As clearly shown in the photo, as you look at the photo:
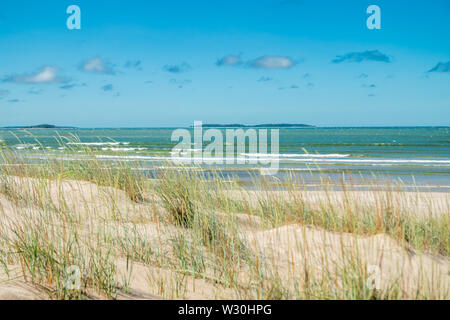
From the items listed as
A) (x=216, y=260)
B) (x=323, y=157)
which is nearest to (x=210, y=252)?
(x=216, y=260)

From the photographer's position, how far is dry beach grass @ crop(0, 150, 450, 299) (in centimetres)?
280

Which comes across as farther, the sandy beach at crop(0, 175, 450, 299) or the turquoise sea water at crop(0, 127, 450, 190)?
the turquoise sea water at crop(0, 127, 450, 190)

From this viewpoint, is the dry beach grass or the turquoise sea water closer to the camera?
the dry beach grass

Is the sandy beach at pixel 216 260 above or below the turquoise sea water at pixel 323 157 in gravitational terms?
below

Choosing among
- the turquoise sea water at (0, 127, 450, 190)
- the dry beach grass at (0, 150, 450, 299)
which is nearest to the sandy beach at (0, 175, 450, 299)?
the dry beach grass at (0, 150, 450, 299)

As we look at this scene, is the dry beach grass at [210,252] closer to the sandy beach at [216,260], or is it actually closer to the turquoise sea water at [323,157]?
the sandy beach at [216,260]

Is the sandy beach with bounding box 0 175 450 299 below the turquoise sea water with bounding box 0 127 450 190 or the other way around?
below

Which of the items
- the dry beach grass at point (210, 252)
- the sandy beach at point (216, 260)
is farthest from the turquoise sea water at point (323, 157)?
the sandy beach at point (216, 260)

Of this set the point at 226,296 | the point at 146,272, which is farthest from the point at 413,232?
the point at 146,272

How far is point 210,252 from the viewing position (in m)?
3.89

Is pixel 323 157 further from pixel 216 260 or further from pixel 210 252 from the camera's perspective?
pixel 216 260

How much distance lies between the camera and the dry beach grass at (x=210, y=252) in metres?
2.80

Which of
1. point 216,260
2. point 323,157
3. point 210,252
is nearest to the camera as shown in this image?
point 216,260

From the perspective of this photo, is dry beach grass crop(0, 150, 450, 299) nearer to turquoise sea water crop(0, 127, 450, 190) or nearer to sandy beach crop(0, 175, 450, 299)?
sandy beach crop(0, 175, 450, 299)
